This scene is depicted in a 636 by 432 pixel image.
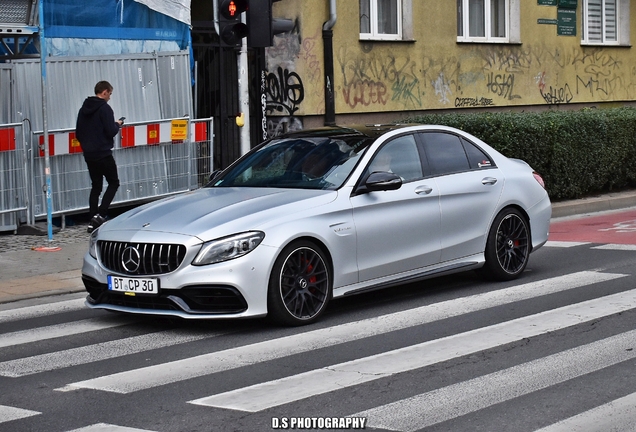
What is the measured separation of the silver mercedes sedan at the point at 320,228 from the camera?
311 inches

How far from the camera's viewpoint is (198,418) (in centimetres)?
578

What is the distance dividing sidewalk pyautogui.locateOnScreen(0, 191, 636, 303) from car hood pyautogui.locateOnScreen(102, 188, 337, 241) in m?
2.24

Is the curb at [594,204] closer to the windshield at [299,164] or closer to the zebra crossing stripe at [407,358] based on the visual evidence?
the zebra crossing stripe at [407,358]

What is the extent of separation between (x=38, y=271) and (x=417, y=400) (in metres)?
6.55

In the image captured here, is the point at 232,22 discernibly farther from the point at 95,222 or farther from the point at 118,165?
the point at 118,165

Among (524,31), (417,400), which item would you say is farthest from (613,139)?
(417,400)

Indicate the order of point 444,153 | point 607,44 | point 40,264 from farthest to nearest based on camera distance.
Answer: point 607,44
point 40,264
point 444,153

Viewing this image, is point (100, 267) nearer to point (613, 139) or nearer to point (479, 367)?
point (479, 367)

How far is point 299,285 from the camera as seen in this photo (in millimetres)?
8172

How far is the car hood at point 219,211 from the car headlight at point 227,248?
2.1 inches

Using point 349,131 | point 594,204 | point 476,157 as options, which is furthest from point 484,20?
point 349,131

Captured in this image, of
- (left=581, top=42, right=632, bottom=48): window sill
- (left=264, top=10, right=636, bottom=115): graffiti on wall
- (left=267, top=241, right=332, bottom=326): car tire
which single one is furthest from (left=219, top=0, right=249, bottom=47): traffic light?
(left=581, top=42, right=632, bottom=48): window sill

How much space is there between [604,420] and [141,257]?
375cm

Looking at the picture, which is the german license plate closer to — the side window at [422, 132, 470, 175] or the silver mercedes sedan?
the silver mercedes sedan
